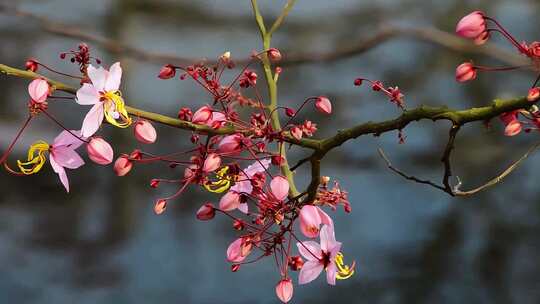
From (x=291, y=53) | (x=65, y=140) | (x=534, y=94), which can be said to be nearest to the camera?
(x=534, y=94)

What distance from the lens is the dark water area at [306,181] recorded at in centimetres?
132

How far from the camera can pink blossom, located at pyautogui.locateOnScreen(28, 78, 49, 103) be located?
34 cm

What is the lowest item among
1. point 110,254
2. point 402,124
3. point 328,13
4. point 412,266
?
point 402,124

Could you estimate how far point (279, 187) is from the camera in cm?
39

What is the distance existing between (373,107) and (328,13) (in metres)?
0.20

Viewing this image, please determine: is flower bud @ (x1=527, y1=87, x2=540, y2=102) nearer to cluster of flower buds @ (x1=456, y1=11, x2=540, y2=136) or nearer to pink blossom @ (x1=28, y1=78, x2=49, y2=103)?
cluster of flower buds @ (x1=456, y1=11, x2=540, y2=136)

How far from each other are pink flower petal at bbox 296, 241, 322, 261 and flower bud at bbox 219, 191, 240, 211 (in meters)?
0.06

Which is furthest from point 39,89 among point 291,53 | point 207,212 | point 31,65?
point 291,53

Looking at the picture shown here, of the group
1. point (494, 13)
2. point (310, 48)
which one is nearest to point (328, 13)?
point (310, 48)

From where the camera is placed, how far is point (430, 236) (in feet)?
4.57

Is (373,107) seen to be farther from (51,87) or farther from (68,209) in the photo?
(51,87)

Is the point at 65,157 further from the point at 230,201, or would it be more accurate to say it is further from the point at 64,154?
the point at 230,201

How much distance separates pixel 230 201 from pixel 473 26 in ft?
0.57

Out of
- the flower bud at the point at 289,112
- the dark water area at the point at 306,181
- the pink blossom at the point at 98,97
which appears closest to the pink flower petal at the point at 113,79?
the pink blossom at the point at 98,97
